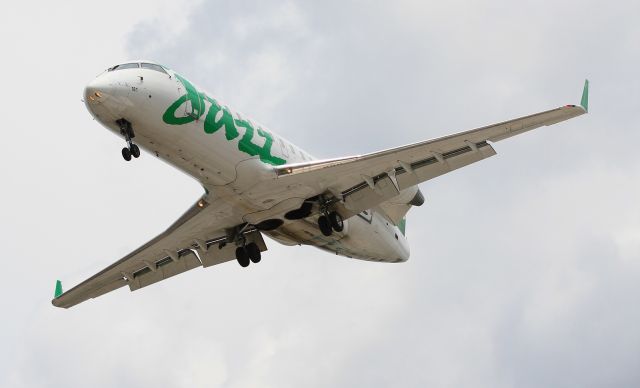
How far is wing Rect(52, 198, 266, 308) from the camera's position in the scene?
129 ft

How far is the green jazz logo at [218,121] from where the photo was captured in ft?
112

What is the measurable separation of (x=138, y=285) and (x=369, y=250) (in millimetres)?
9127

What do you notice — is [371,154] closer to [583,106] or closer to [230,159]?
[230,159]

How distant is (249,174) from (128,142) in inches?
163

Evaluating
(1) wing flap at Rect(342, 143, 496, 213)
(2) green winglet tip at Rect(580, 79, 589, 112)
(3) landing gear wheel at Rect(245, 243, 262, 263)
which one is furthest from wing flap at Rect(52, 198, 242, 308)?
(2) green winglet tip at Rect(580, 79, 589, 112)

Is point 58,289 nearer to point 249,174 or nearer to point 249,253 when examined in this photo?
point 249,253

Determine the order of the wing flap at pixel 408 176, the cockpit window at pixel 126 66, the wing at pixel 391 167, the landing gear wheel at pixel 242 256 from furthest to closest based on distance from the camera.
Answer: the landing gear wheel at pixel 242 256 → the wing flap at pixel 408 176 → the wing at pixel 391 167 → the cockpit window at pixel 126 66

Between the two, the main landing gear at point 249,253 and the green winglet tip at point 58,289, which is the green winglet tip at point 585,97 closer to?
the main landing gear at point 249,253

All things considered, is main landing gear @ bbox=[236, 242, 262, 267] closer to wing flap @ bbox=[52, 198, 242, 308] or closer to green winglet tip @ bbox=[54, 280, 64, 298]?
wing flap @ bbox=[52, 198, 242, 308]

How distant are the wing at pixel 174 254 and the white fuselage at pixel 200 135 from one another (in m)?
1.21

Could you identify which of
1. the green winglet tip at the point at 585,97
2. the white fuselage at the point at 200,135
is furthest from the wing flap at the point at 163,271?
the green winglet tip at the point at 585,97

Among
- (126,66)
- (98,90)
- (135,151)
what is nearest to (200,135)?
(135,151)

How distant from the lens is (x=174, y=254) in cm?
4272

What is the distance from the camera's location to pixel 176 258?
43.0 meters
